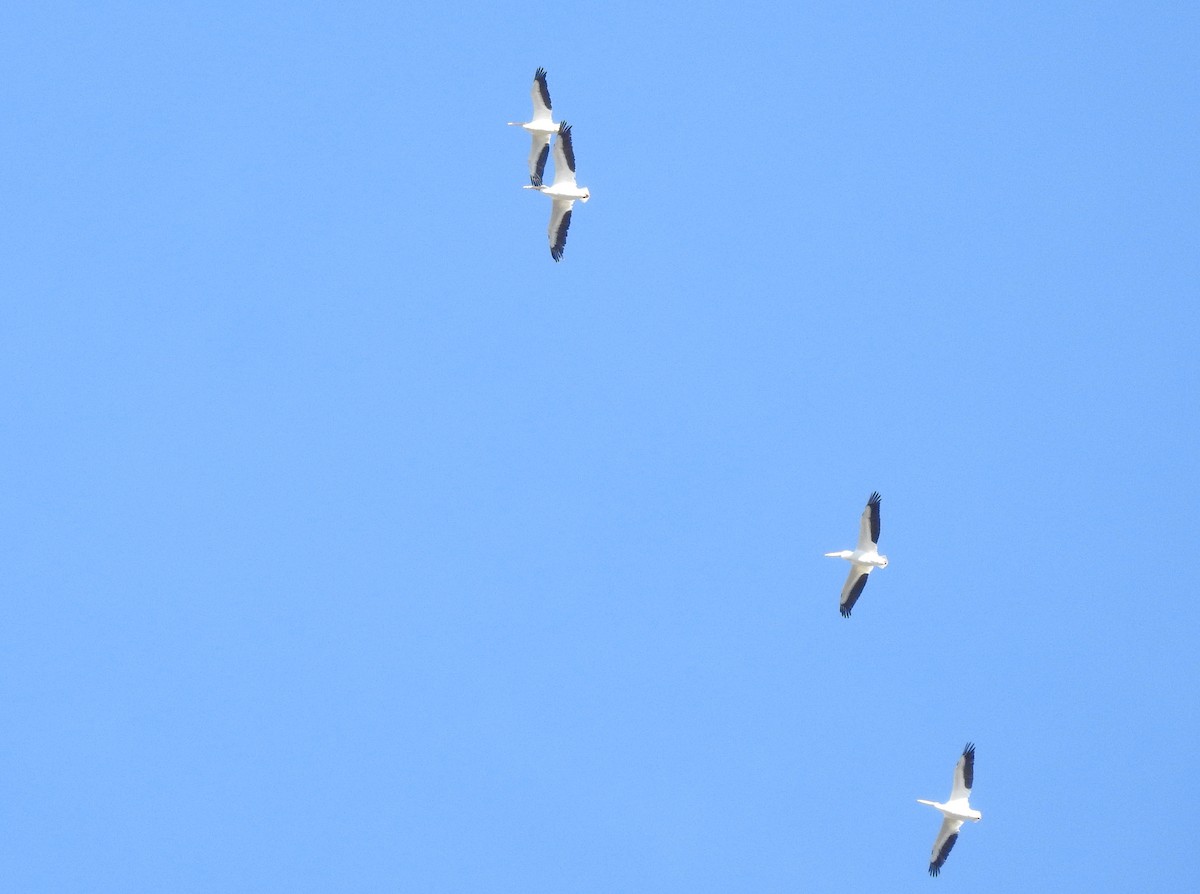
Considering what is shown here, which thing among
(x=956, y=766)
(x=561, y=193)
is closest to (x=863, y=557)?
(x=956, y=766)

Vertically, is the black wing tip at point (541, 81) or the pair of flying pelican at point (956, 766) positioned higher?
the black wing tip at point (541, 81)

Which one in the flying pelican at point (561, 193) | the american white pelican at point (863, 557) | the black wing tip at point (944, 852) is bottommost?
the black wing tip at point (944, 852)

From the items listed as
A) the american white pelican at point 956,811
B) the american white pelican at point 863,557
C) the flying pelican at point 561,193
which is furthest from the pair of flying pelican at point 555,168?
the american white pelican at point 956,811

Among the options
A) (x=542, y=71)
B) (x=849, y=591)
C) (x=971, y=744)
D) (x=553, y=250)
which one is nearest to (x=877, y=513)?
(x=849, y=591)

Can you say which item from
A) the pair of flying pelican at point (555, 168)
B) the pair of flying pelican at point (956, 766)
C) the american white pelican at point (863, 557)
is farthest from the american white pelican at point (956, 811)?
the pair of flying pelican at point (555, 168)

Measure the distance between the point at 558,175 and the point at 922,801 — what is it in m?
15.3

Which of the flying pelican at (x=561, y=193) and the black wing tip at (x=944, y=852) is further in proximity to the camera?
the black wing tip at (x=944, y=852)

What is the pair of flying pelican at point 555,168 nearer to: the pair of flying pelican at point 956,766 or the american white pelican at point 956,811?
the pair of flying pelican at point 956,766

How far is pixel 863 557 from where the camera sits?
40.4m

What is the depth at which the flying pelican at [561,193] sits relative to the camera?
38719 millimetres

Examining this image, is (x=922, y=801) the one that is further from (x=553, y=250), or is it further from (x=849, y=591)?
(x=553, y=250)

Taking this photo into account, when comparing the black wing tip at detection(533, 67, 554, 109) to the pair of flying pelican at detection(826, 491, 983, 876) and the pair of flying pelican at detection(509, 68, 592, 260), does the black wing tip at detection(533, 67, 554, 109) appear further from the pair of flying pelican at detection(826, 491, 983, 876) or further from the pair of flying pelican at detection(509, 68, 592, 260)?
the pair of flying pelican at detection(826, 491, 983, 876)

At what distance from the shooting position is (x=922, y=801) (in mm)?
40375

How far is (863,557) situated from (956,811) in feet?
18.4
